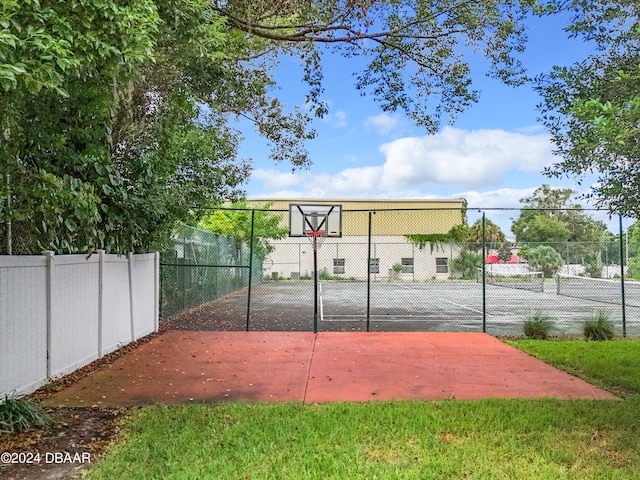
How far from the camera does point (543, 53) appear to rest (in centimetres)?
848

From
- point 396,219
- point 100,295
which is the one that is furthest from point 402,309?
point 396,219

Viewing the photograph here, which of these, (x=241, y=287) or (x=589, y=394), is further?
(x=241, y=287)

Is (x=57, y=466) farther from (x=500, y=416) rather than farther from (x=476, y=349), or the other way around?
(x=476, y=349)

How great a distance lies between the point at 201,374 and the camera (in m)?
6.37

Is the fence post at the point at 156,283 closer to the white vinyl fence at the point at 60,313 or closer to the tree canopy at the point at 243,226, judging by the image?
the white vinyl fence at the point at 60,313

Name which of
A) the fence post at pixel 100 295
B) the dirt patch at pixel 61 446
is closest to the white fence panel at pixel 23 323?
the dirt patch at pixel 61 446

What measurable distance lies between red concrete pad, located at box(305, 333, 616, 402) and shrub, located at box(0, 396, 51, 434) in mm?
2390

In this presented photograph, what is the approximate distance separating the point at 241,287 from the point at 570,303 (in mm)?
12339

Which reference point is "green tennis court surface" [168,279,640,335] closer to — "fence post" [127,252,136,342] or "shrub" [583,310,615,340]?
"shrub" [583,310,615,340]

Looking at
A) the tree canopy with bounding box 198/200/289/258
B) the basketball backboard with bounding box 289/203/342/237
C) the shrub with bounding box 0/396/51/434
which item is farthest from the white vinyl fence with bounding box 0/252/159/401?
the tree canopy with bounding box 198/200/289/258

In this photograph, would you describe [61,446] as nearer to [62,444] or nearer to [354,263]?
[62,444]

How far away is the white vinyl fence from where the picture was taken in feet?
16.8

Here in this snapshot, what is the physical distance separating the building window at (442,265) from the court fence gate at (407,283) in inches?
1.9

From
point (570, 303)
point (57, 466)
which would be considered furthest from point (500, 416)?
point (570, 303)
